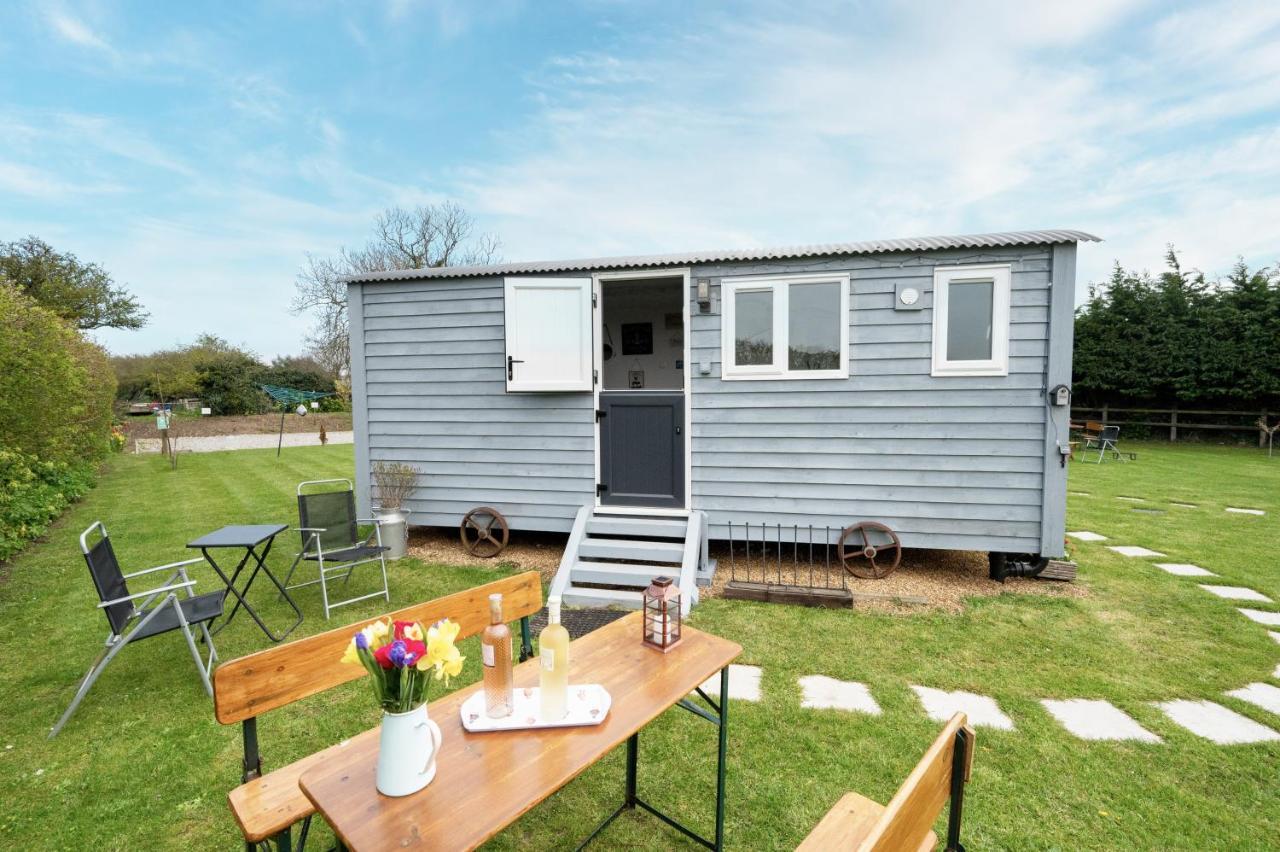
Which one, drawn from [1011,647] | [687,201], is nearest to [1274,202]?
[687,201]

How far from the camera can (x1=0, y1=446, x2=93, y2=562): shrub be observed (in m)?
4.76

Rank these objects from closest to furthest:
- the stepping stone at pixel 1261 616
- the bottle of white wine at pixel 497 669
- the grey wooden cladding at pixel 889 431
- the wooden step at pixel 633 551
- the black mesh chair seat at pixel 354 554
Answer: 1. the bottle of white wine at pixel 497 669
2. the stepping stone at pixel 1261 616
3. the black mesh chair seat at pixel 354 554
4. the grey wooden cladding at pixel 889 431
5. the wooden step at pixel 633 551

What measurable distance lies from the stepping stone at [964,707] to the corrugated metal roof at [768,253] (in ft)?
10.4

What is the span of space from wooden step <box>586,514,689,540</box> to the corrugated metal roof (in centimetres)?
A: 222

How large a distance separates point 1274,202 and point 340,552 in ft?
58.2

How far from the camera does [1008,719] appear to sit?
2561 millimetres

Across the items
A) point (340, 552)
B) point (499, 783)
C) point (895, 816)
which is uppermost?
point (895, 816)

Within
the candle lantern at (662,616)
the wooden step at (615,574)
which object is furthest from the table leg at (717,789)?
the wooden step at (615,574)

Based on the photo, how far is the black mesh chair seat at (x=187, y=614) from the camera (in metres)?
2.73

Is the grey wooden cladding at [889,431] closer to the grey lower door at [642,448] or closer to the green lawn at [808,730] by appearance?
the grey lower door at [642,448]

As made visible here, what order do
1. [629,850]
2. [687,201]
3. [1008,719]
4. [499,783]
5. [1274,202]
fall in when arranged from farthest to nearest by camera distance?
[687,201] < [1274,202] < [1008,719] < [629,850] < [499,783]

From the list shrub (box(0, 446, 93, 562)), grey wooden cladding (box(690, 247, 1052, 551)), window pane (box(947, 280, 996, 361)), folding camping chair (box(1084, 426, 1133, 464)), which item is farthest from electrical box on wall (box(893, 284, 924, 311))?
folding camping chair (box(1084, 426, 1133, 464))

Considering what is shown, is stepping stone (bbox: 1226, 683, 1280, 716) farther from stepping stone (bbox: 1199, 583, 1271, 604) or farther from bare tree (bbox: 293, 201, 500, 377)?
bare tree (bbox: 293, 201, 500, 377)

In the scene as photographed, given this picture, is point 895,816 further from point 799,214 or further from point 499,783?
point 799,214
